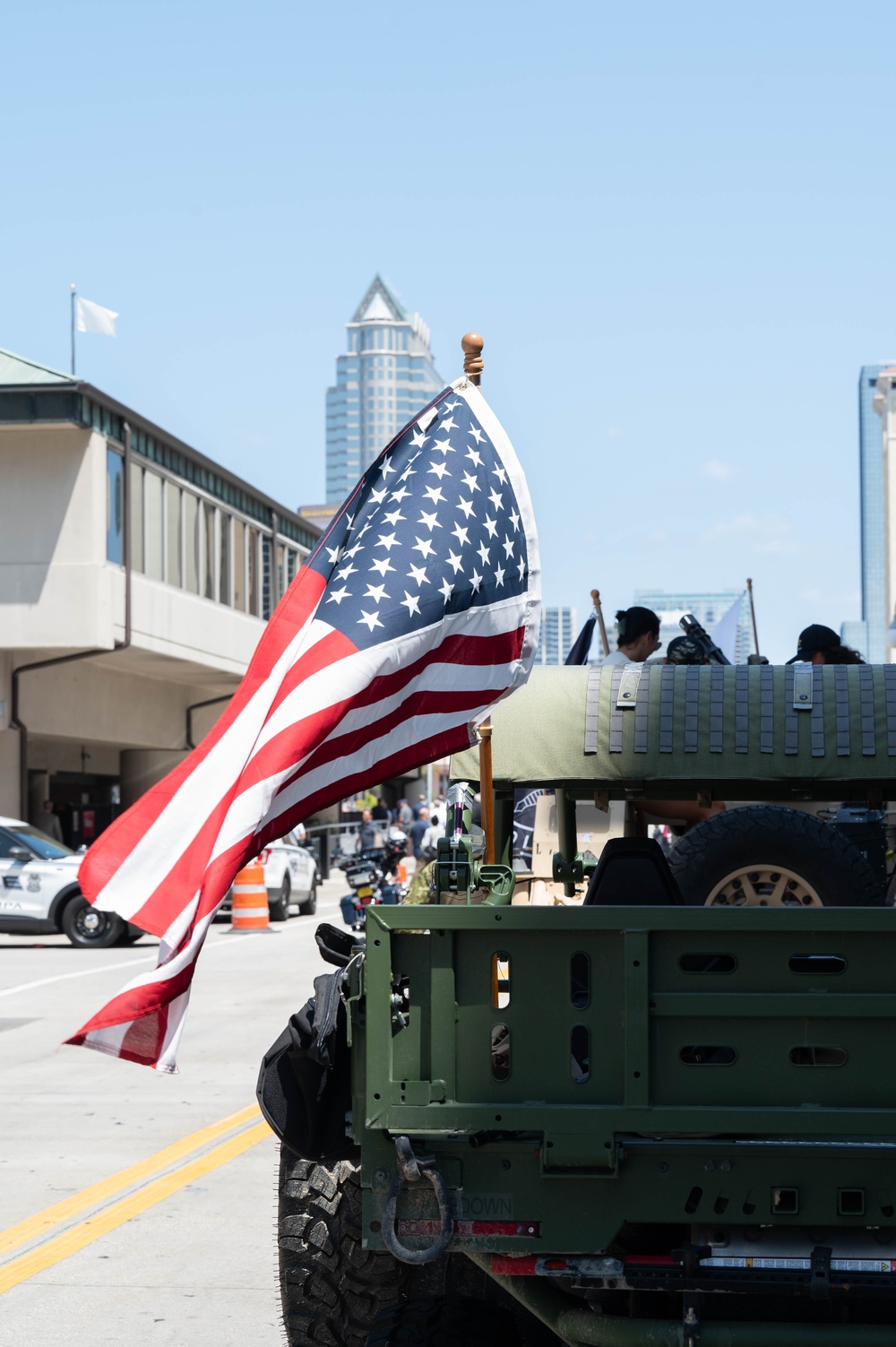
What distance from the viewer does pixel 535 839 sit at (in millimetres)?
7582

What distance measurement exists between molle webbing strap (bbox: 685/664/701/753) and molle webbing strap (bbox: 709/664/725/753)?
40 mm

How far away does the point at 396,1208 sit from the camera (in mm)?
3846

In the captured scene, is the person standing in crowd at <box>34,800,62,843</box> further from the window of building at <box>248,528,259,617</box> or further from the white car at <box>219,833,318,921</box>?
the white car at <box>219,833,318,921</box>

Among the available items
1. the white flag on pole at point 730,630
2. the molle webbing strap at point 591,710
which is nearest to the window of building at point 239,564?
the white flag on pole at point 730,630

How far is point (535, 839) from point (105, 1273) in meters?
2.49

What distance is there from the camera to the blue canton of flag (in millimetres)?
5047

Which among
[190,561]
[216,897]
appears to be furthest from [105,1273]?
[190,561]

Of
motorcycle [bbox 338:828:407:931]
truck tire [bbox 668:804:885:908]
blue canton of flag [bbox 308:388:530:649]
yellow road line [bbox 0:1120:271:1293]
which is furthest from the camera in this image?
motorcycle [bbox 338:828:407:931]

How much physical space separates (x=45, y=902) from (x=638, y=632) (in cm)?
1691

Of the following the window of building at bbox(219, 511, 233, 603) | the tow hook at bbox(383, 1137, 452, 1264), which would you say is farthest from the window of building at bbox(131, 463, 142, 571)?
the tow hook at bbox(383, 1137, 452, 1264)

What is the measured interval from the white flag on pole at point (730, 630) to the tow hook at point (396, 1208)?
672 centimetres

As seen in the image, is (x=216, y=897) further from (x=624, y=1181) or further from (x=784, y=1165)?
(x=784, y=1165)

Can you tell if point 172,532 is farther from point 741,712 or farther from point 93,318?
point 741,712

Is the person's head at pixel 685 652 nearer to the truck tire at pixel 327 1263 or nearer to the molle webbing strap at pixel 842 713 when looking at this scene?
the molle webbing strap at pixel 842 713
